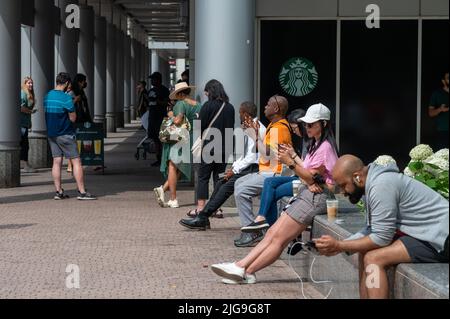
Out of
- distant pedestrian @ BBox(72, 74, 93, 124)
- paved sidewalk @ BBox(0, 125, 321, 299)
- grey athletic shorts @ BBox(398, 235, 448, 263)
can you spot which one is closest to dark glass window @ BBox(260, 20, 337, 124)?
paved sidewalk @ BBox(0, 125, 321, 299)

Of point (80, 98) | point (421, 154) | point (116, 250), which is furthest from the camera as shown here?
point (80, 98)

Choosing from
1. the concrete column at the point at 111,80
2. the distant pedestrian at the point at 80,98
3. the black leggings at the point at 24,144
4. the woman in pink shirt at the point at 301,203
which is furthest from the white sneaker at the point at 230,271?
the concrete column at the point at 111,80

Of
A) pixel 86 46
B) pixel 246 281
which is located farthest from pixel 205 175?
pixel 86 46

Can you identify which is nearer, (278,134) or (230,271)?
(230,271)

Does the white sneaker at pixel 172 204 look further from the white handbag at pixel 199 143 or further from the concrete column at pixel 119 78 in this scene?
the concrete column at pixel 119 78

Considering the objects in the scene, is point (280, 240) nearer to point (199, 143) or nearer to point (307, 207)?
point (307, 207)

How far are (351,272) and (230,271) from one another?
1.54 m

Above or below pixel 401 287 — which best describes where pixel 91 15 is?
above

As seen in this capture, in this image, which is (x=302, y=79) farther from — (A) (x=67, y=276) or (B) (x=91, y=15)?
(B) (x=91, y=15)

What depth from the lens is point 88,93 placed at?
107ft

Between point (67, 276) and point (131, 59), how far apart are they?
47.6m

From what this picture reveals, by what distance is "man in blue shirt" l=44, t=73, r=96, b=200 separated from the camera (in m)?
15.6

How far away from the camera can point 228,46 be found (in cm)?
1495

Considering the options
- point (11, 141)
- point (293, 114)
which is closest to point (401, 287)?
point (293, 114)
